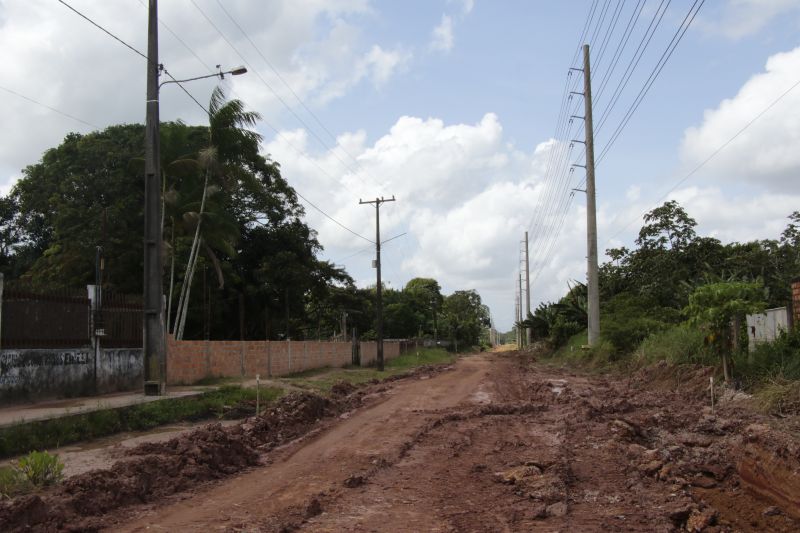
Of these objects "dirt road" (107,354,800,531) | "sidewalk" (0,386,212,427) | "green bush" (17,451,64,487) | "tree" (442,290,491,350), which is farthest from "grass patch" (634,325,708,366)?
"tree" (442,290,491,350)

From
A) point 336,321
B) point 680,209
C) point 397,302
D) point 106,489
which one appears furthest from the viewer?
point 397,302

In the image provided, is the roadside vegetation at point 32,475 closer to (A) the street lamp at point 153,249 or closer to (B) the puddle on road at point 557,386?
(A) the street lamp at point 153,249

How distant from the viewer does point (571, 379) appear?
77.4ft

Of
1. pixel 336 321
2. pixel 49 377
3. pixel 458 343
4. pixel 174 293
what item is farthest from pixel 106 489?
pixel 458 343

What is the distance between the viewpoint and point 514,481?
7918 millimetres

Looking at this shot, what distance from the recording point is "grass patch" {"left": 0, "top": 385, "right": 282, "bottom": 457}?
33.9 ft

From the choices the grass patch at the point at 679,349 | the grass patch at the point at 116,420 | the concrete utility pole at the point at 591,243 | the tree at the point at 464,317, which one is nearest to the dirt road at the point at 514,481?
the grass patch at the point at 116,420

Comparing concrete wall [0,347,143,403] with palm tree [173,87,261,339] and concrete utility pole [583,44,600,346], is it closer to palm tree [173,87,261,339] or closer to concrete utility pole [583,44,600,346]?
palm tree [173,87,261,339]

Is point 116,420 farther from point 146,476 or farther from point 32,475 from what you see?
point 146,476

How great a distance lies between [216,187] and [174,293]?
25.9 ft

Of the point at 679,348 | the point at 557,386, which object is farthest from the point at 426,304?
the point at 679,348

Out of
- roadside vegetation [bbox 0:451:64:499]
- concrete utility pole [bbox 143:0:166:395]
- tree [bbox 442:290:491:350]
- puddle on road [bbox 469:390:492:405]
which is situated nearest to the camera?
roadside vegetation [bbox 0:451:64:499]

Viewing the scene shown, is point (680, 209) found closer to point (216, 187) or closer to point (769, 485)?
point (216, 187)

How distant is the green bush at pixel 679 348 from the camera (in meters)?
16.6
